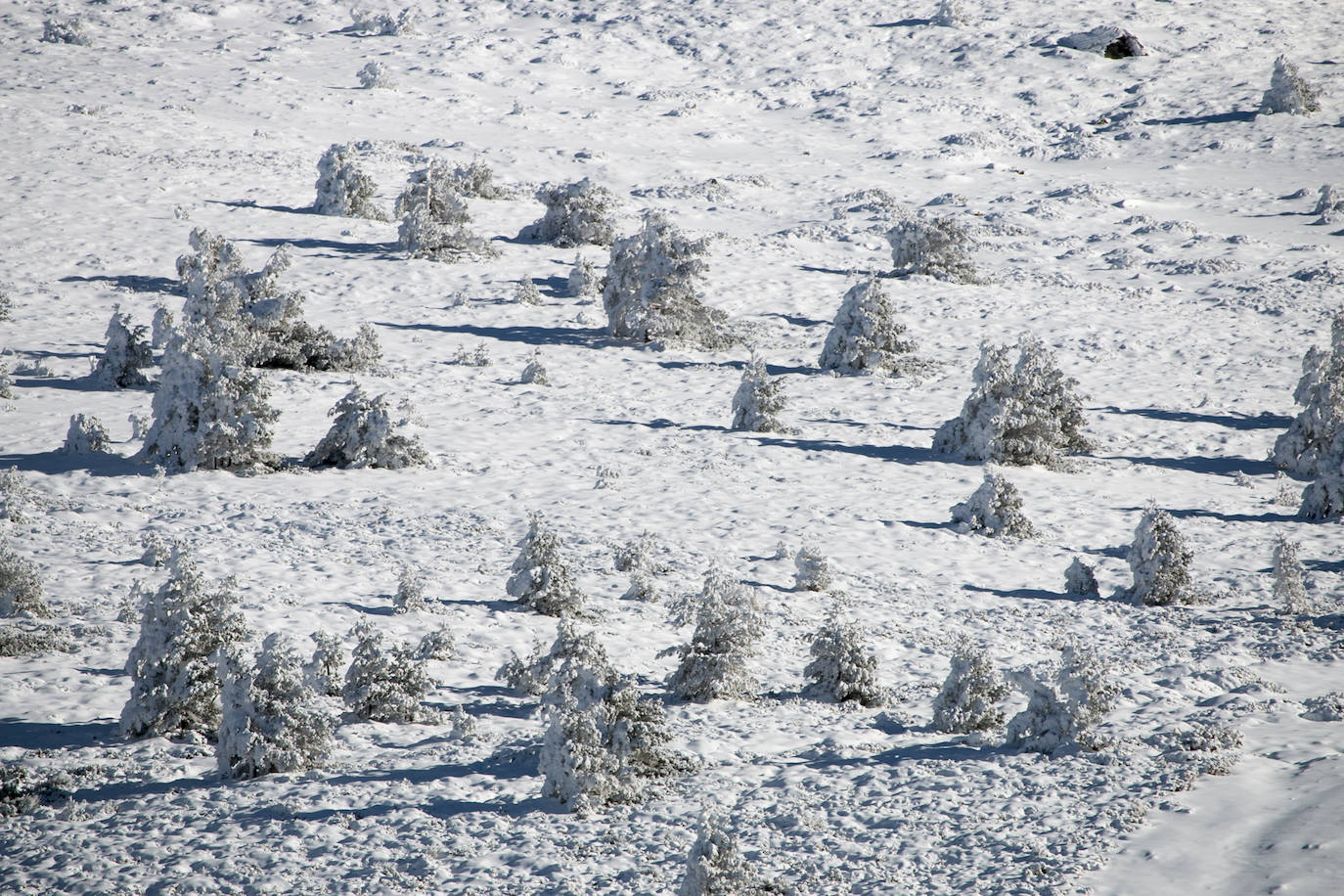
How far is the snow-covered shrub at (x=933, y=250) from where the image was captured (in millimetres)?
36188

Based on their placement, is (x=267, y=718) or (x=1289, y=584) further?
(x=1289, y=584)

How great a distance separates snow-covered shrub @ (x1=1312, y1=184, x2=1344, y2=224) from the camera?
4041 cm

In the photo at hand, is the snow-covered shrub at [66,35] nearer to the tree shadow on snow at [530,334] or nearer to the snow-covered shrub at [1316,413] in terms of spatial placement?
the tree shadow on snow at [530,334]

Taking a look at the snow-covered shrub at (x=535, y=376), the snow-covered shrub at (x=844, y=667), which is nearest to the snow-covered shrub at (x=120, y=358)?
the snow-covered shrub at (x=535, y=376)

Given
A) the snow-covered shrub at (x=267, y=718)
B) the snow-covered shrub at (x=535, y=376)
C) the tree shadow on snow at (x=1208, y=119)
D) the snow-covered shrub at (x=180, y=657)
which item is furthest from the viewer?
the tree shadow on snow at (x=1208, y=119)

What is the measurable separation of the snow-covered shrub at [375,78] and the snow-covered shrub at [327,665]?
4304 centimetres

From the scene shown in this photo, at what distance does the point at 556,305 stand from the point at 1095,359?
14556 millimetres

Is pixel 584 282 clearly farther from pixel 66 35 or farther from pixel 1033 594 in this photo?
pixel 66 35

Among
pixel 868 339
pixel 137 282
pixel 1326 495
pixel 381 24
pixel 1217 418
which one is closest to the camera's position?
pixel 1326 495

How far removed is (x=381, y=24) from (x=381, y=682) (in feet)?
176

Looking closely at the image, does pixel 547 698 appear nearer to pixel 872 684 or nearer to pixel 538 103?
pixel 872 684

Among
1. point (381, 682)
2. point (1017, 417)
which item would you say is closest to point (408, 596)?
point (381, 682)

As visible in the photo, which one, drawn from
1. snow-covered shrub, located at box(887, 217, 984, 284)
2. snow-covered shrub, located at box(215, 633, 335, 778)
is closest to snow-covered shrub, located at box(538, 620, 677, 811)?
snow-covered shrub, located at box(215, 633, 335, 778)

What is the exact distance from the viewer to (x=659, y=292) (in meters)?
30.5
